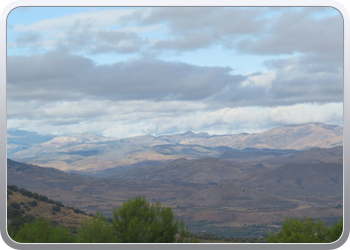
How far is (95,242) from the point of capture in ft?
48.1

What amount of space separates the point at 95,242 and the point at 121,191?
137779 millimetres

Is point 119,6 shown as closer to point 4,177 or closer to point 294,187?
point 4,177

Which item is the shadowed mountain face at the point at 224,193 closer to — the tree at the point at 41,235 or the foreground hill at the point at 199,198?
the foreground hill at the point at 199,198

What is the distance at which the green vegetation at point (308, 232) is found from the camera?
15938 millimetres

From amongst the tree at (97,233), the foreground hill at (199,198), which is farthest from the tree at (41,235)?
the foreground hill at (199,198)

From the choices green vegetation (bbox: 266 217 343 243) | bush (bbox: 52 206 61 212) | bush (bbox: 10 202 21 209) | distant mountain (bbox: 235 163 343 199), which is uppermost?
distant mountain (bbox: 235 163 343 199)

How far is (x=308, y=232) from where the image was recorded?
18609mm

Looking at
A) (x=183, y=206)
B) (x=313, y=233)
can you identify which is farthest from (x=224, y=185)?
(x=313, y=233)

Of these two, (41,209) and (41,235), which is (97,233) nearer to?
(41,235)

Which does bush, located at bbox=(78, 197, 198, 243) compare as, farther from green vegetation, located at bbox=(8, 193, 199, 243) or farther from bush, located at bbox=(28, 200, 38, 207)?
bush, located at bbox=(28, 200, 38, 207)

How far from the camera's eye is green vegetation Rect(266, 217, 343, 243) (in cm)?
1594

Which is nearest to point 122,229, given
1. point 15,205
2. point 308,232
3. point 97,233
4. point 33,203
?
point 97,233

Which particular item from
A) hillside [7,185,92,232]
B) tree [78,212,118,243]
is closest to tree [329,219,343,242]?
tree [78,212,118,243]

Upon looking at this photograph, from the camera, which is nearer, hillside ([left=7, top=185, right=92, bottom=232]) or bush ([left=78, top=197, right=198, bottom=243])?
bush ([left=78, top=197, right=198, bottom=243])
